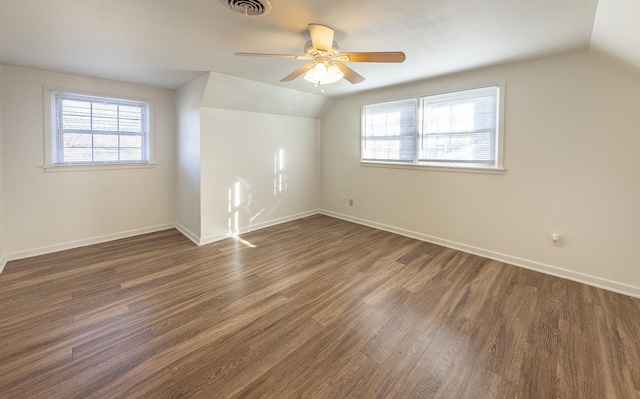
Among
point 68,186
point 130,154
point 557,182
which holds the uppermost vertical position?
point 130,154

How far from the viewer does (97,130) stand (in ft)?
12.7

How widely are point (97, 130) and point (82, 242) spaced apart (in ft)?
5.20

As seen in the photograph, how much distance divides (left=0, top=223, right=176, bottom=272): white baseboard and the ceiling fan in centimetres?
356

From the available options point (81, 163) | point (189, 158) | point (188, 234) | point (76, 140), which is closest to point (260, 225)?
point (188, 234)

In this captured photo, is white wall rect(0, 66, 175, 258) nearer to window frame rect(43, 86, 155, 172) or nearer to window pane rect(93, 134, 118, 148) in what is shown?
window frame rect(43, 86, 155, 172)

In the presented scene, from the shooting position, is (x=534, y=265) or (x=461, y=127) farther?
(x=461, y=127)

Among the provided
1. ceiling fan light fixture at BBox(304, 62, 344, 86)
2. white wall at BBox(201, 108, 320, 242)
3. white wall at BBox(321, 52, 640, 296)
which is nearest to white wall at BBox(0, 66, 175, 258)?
white wall at BBox(201, 108, 320, 242)

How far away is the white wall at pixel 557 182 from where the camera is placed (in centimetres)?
261

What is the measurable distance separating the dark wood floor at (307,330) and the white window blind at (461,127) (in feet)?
4.61

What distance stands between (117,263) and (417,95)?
14.9 feet

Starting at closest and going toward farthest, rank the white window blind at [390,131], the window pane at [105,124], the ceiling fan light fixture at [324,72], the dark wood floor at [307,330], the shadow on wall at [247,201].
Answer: the dark wood floor at [307,330] < the ceiling fan light fixture at [324,72] < the window pane at [105,124] < the white window blind at [390,131] < the shadow on wall at [247,201]

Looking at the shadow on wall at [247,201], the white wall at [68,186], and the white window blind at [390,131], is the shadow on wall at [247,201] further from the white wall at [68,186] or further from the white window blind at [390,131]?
the white window blind at [390,131]

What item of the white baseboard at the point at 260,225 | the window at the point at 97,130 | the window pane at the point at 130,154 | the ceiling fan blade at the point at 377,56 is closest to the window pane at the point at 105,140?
the window at the point at 97,130

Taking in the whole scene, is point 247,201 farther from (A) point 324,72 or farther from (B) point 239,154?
(A) point 324,72
